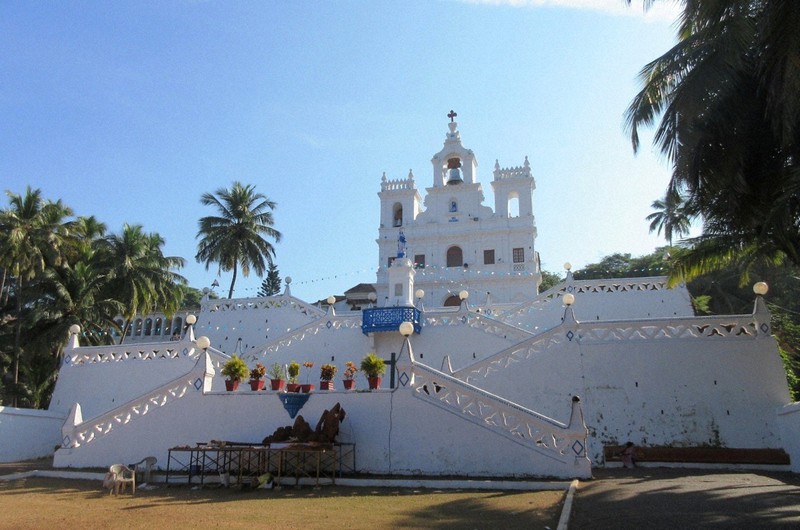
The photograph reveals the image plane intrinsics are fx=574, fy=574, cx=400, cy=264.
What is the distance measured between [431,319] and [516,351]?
6.50 m

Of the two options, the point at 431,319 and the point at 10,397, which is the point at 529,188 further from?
the point at 10,397

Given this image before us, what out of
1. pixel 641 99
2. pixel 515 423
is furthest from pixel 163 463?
pixel 641 99

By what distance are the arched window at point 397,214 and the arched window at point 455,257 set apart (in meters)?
4.77

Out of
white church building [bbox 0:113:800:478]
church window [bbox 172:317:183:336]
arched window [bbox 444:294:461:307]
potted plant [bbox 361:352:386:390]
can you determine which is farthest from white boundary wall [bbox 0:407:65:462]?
arched window [bbox 444:294:461:307]

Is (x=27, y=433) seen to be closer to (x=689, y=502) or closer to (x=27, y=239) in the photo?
(x=27, y=239)

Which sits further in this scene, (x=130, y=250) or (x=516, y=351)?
(x=130, y=250)

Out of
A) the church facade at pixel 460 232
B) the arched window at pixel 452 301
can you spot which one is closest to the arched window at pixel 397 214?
the church facade at pixel 460 232

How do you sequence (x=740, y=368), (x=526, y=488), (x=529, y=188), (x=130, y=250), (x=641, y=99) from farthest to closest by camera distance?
(x=529, y=188) → (x=130, y=250) → (x=740, y=368) → (x=641, y=99) → (x=526, y=488)

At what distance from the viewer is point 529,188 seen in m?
40.6

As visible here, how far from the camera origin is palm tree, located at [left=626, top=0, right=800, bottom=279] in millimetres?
10695

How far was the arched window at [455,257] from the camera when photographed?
133 feet

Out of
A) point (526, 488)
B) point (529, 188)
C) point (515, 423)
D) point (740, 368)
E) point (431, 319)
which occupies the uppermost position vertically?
point (529, 188)

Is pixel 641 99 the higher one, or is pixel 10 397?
pixel 641 99

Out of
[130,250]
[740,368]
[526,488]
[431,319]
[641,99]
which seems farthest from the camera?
[130,250]
